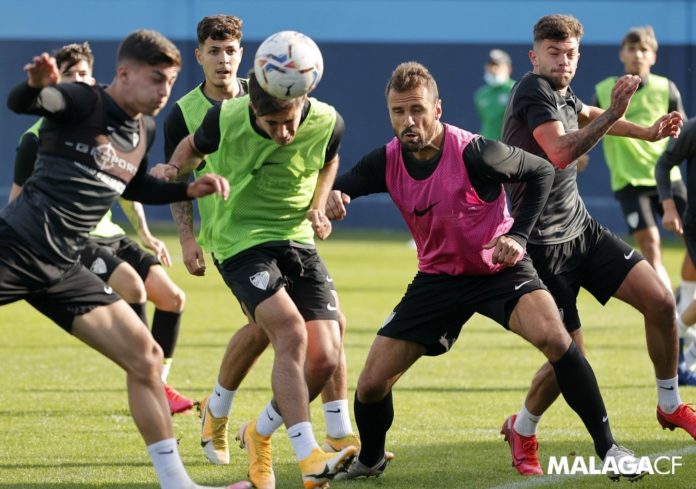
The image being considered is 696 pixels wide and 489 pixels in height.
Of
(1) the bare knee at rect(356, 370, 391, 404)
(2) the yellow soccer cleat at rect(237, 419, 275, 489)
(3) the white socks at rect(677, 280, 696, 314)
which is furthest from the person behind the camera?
(3) the white socks at rect(677, 280, 696, 314)

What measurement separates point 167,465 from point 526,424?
7.37 feet

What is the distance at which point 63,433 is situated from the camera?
8.36 m

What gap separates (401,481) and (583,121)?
2.52 m

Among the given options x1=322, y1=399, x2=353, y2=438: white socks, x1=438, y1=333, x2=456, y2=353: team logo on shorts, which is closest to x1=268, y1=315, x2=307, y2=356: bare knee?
x1=438, y1=333, x2=456, y2=353: team logo on shorts

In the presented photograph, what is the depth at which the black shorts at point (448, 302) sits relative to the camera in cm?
677

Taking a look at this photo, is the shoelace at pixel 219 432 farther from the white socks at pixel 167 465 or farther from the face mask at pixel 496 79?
the face mask at pixel 496 79

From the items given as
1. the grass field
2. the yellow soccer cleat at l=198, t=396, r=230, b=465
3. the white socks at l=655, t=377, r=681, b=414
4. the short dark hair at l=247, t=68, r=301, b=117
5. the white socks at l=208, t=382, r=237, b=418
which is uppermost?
the short dark hair at l=247, t=68, r=301, b=117

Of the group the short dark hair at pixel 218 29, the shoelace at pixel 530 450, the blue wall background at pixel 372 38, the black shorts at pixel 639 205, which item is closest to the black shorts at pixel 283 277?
the shoelace at pixel 530 450

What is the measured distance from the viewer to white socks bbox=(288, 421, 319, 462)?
20.7 feet

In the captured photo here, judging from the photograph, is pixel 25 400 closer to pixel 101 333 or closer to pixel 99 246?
pixel 99 246

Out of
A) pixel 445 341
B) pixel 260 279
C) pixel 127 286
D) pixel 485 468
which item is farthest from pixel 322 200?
pixel 127 286

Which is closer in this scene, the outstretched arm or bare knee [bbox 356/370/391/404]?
the outstretched arm

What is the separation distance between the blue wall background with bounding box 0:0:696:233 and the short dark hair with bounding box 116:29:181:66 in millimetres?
20979

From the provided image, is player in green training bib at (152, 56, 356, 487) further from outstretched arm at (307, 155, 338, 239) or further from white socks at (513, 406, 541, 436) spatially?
white socks at (513, 406, 541, 436)
